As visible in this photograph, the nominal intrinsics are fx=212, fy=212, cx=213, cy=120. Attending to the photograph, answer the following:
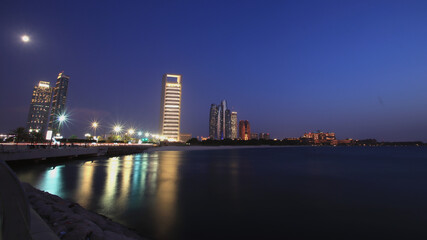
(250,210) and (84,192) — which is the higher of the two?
(84,192)

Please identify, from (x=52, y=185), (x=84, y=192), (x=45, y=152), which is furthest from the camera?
(x=45, y=152)

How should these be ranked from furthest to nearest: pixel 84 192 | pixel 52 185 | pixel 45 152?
1. pixel 45 152
2. pixel 52 185
3. pixel 84 192

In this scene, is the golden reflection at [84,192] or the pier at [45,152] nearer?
the golden reflection at [84,192]

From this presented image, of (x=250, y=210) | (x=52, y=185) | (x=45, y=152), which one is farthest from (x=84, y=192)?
(x=45, y=152)

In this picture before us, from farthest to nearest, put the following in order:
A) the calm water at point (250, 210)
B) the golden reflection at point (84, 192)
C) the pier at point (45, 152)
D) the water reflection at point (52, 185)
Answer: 1. the pier at point (45, 152)
2. the water reflection at point (52, 185)
3. the golden reflection at point (84, 192)
4. the calm water at point (250, 210)

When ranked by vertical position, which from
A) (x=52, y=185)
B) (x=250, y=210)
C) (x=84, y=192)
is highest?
(x=52, y=185)

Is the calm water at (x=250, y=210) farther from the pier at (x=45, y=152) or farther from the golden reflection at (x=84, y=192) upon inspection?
the pier at (x=45, y=152)

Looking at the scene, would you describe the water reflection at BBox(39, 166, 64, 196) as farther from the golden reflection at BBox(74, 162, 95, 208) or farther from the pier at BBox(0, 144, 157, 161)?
the pier at BBox(0, 144, 157, 161)

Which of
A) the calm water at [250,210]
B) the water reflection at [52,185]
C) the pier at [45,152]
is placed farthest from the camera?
the pier at [45,152]

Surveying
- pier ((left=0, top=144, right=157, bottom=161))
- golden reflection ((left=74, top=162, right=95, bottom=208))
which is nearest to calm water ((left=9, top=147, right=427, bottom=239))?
golden reflection ((left=74, top=162, right=95, bottom=208))

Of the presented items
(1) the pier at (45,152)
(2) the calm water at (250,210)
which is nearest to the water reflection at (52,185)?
(2) the calm water at (250,210)

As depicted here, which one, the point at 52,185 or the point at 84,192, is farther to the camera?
the point at 52,185

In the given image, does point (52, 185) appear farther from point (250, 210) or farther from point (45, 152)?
point (45, 152)

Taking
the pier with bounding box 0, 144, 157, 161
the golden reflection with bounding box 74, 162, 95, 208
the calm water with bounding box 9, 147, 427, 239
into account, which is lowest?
the calm water with bounding box 9, 147, 427, 239
